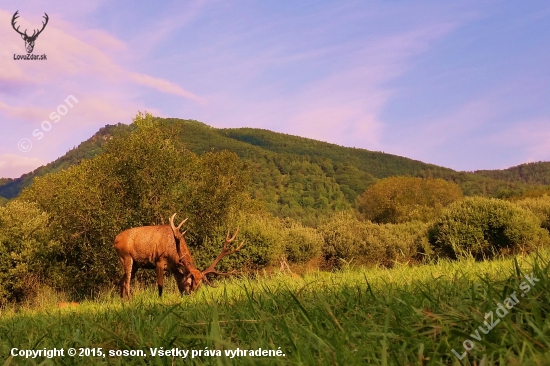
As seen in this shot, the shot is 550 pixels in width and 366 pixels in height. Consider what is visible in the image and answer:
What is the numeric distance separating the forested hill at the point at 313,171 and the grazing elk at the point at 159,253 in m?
56.1

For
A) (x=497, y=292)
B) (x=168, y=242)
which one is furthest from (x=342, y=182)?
(x=497, y=292)

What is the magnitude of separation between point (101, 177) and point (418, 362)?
22766 mm

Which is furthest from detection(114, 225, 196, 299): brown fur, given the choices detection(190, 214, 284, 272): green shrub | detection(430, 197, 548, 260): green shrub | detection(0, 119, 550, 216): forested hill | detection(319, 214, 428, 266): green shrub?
detection(0, 119, 550, 216): forested hill

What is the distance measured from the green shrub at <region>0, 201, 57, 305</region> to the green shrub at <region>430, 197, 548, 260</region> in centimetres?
2137

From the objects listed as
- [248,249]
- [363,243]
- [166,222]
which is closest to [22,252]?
[166,222]

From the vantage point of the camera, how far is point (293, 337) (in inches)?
96.6

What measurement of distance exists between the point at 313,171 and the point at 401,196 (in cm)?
6238

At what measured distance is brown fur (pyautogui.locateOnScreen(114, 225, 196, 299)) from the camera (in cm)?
1364

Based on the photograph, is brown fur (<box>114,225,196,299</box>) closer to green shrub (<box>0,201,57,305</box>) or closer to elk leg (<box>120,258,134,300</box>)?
elk leg (<box>120,258,134,300</box>)

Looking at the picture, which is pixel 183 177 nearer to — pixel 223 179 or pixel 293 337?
pixel 223 179

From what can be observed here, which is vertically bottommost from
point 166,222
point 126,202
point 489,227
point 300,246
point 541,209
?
point 300,246

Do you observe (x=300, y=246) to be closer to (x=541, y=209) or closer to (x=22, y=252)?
(x=22, y=252)

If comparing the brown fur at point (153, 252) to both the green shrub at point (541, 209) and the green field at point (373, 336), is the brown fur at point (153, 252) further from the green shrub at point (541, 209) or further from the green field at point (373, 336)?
the green shrub at point (541, 209)

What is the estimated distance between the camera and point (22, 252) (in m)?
23.0
